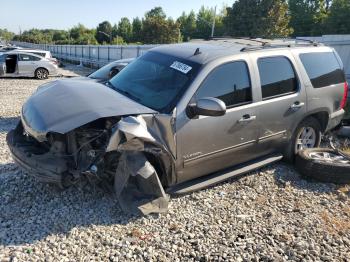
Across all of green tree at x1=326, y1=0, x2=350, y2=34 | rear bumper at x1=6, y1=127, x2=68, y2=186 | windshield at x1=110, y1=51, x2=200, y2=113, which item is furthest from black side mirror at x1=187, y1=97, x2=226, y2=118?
green tree at x1=326, y1=0, x2=350, y2=34

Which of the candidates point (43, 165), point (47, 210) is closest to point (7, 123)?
point (47, 210)

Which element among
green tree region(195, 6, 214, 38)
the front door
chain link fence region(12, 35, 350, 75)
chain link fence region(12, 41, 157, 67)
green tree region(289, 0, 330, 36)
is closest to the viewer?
A: the front door

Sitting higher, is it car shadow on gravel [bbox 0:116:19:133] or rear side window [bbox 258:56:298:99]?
rear side window [bbox 258:56:298:99]

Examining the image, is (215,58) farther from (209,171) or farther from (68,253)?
(68,253)

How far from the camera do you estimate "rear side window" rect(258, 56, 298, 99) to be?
198 inches

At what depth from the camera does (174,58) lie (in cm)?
484

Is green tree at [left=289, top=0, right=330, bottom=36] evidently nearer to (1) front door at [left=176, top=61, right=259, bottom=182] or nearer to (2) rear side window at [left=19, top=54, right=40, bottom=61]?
(2) rear side window at [left=19, top=54, right=40, bottom=61]

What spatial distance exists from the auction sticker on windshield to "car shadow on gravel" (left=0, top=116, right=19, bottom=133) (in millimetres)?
4650

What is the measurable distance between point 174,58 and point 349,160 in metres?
3.21

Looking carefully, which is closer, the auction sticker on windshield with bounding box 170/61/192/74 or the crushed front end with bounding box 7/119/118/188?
the crushed front end with bounding box 7/119/118/188

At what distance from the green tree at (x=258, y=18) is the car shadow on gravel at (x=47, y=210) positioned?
143 feet

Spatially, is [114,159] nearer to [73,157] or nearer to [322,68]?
[73,157]

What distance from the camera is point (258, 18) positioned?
46.3 meters

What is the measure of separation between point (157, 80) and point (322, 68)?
9.63 feet
